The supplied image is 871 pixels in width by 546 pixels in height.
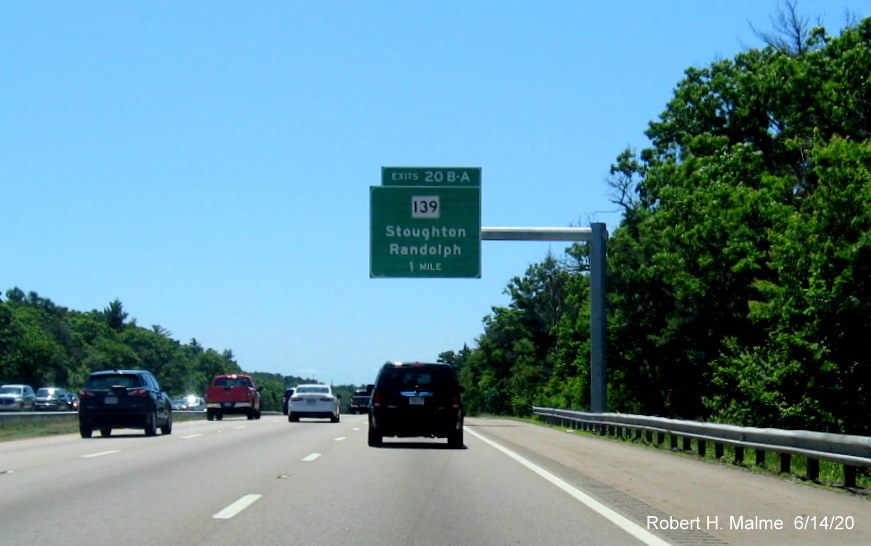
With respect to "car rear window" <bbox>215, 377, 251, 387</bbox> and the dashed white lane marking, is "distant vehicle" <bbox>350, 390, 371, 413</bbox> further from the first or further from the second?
the dashed white lane marking

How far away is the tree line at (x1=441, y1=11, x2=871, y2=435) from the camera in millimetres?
28547

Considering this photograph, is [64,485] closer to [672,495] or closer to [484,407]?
[672,495]

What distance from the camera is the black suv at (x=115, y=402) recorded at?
28188 millimetres

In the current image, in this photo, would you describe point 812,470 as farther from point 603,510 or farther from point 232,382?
point 232,382

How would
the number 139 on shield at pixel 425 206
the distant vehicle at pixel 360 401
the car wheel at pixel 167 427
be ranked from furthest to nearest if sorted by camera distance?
the distant vehicle at pixel 360 401
the number 139 on shield at pixel 425 206
the car wheel at pixel 167 427

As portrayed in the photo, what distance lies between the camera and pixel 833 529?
1068 centimetres

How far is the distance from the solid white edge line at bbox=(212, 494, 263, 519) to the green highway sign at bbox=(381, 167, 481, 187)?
21.7 metres

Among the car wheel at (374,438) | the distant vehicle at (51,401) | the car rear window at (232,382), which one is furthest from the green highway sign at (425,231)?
the distant vehicle at (51,401)

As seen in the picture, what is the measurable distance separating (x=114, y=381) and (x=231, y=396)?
68.7 ft

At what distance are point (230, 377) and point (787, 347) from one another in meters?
25.9

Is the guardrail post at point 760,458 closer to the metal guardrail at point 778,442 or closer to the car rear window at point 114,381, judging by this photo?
the metal guardrail at point 778,442

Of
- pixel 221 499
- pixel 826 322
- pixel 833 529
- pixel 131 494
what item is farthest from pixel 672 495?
pixel 826 322

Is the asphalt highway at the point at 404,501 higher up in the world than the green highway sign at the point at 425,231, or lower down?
lower down

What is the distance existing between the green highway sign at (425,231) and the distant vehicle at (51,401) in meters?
39.6
